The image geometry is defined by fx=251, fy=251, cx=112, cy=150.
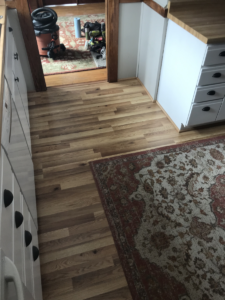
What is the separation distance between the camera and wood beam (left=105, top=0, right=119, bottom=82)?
2.58 m

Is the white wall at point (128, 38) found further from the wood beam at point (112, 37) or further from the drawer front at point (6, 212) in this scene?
the drawer front at point (6, 212)

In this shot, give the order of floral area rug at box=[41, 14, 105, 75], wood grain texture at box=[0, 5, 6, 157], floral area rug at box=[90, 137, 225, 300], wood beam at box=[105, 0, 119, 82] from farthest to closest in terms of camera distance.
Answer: floral area rug at box=[41, 14, 105, 75], wood beam at box=[105, 0, 119, 82], floral area rug at box=[90, 137, 225, 300], wood grain texture at box=[0, 5, 6, 157]

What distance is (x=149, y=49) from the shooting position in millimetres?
2721

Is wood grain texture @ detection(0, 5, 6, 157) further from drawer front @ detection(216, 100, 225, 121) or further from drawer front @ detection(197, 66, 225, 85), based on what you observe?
drawer front @ detection(216, 100, 225, 121)

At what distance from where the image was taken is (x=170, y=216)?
5.95 feet

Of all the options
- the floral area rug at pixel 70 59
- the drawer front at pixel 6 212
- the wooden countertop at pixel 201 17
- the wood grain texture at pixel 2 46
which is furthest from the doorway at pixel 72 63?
the drawer front at pixel 6 212

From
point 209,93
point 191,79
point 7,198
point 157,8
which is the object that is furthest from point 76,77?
point 7,198

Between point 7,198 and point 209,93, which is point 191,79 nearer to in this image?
point 209,93

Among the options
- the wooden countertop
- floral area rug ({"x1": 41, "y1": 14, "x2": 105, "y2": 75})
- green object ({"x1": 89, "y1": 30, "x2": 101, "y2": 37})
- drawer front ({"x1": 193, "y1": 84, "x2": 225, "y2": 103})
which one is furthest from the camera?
green object ({"x1": 89, "y1": 30, "x2": 101, "y2": 37})

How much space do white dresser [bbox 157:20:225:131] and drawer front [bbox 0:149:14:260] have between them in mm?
1648

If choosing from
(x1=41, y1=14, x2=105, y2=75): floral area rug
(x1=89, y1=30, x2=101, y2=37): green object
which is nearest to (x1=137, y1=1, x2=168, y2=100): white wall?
(x1=41, y1=14, x2=105, y2=75): floral area rug

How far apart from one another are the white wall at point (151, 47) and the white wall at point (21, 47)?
1.29 metres

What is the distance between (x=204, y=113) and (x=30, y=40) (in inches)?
74.9

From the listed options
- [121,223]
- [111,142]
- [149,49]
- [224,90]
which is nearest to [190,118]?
[224,90]
